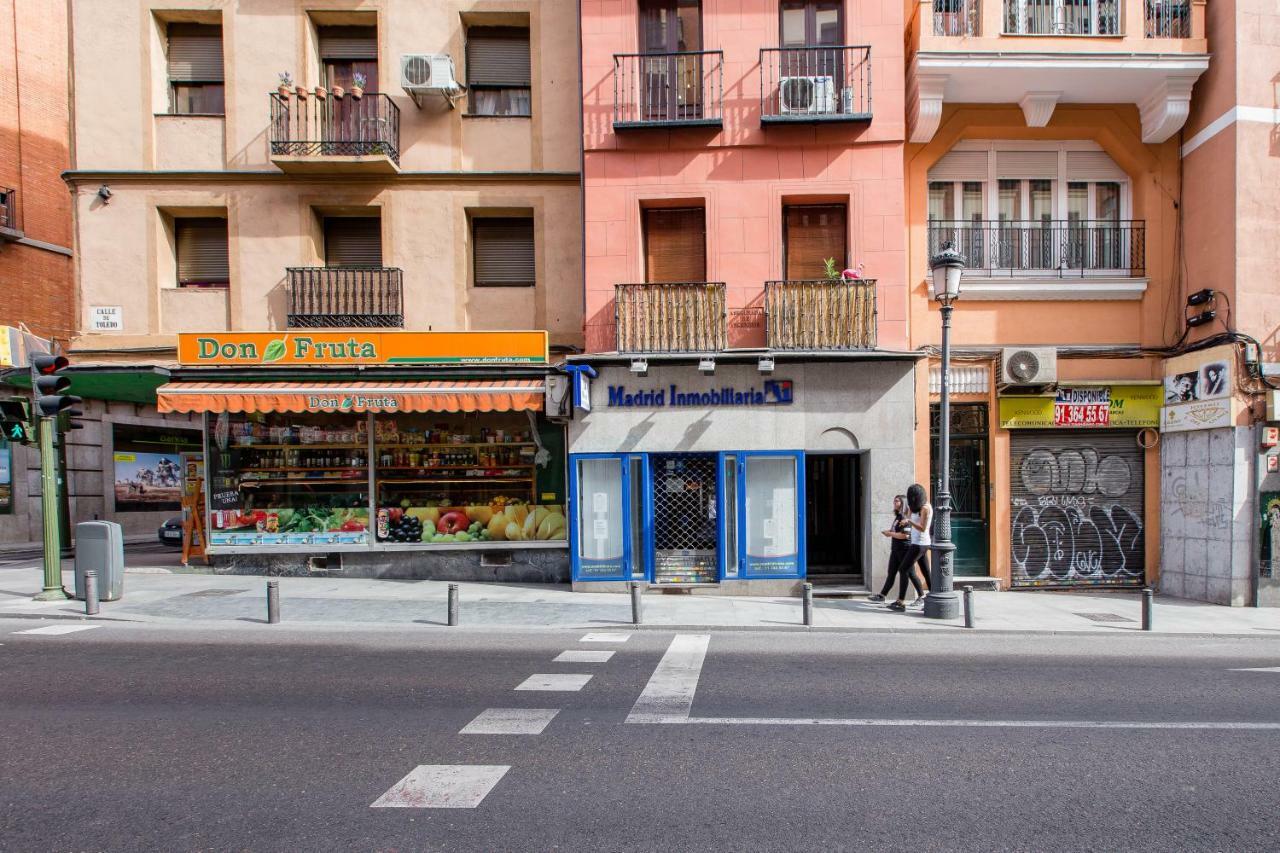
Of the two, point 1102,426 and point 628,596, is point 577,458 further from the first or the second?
point 1102,426

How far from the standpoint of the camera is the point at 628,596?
12195 mm

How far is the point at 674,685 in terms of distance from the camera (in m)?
6.93

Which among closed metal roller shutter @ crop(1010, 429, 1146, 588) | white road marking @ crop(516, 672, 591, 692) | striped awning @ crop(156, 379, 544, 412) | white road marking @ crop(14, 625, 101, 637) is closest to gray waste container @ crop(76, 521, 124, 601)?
white road marking @ crop(14, 625, 101, 637)

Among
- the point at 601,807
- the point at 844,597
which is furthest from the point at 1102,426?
the point at 601,807

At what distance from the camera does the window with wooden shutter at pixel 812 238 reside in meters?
13.0

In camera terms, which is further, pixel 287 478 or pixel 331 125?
pixel 287 478

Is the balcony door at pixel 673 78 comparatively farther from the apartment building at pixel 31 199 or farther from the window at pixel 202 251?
the apartment building at pixel 31 199

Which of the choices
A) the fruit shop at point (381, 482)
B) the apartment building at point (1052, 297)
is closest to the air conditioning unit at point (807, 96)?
the apartment building at point (1052, 297)

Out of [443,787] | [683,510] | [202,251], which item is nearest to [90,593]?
[202,251]

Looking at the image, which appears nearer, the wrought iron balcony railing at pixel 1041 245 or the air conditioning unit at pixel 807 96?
the air conditioning unit at pixel 807 96

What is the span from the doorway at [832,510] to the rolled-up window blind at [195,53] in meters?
13.6

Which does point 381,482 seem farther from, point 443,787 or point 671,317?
point 443,787

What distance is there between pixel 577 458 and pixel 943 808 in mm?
A: 9033

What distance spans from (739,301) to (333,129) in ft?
26.5
